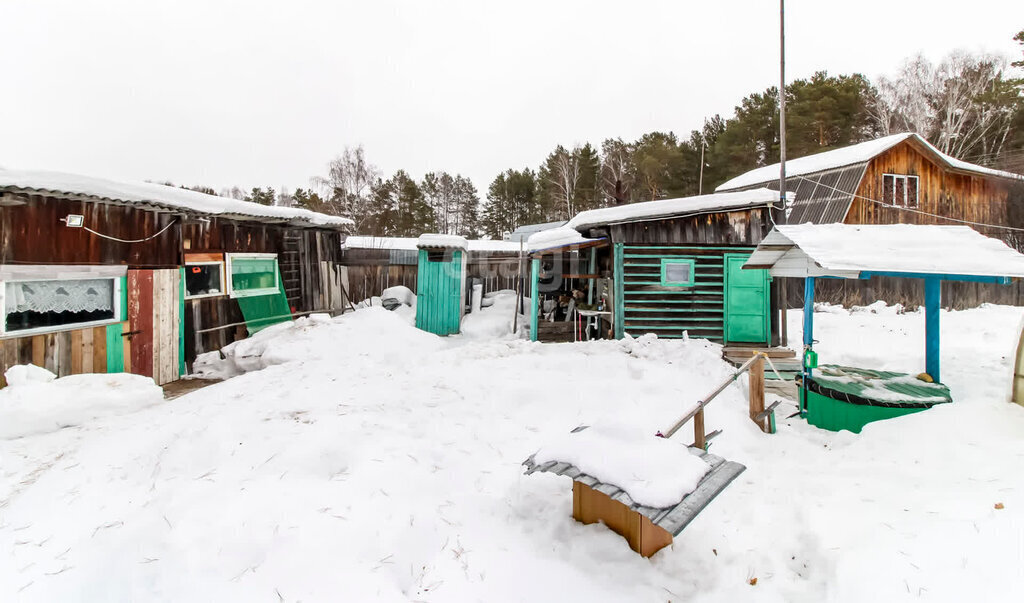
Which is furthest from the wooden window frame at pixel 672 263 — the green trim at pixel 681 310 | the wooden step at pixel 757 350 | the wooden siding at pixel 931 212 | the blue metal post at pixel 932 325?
the wooden siding at pixel 931 212

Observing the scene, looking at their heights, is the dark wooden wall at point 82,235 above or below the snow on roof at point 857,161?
below

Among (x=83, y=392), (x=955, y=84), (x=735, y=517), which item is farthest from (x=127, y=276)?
(x=955, y=84)

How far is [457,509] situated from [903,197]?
2269 cm

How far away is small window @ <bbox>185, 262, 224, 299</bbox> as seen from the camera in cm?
808

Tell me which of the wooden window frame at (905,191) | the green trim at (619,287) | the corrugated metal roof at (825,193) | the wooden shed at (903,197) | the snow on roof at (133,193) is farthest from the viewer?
the wooden window frame at (905,191)

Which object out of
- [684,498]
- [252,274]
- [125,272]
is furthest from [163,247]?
[684,498]

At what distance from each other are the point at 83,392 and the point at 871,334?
1529 centimetres

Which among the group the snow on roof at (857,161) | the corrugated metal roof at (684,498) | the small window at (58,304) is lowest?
the corrugated metal roof at (684,498)

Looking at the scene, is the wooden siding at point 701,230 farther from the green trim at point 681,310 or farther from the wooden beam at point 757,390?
the wooden beam at point 757,390

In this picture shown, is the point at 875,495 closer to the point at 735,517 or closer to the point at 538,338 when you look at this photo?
the point at 735,517

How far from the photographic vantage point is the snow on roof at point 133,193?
5.43 meters

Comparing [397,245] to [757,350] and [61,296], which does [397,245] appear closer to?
[61,296]

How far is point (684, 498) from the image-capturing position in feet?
8.09

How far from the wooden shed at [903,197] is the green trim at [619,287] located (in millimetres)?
10852
